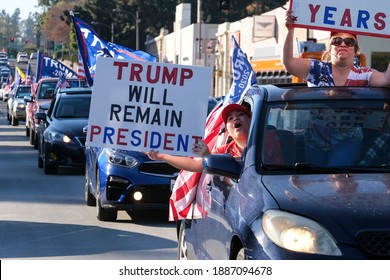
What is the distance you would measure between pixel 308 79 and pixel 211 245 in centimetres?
150

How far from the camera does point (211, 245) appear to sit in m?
8.42

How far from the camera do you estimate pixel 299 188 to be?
290 inches

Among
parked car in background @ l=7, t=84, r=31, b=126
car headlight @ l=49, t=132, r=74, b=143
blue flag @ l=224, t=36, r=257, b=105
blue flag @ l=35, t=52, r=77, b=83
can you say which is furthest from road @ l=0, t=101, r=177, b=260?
parked car in background @ l=7, t=84, r=31, b=126

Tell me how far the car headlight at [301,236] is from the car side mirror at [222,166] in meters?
0.93

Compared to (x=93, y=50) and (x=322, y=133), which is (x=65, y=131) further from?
(x=322, y=133)

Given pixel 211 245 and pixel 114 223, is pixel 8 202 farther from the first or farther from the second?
pixel 211 245

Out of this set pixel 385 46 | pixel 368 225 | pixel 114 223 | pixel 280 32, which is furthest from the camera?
pixel 280 32

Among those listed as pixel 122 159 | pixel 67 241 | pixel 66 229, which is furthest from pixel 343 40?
pixel 122 159

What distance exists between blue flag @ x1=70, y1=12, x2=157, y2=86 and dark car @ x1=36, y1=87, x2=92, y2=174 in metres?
0.55

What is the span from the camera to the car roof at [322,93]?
27.3ft

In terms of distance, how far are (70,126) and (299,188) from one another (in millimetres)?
16956

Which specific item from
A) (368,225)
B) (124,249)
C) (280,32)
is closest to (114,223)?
(124,249)

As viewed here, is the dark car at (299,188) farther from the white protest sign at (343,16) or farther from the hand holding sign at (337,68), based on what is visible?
the white protest sign at (343,16)

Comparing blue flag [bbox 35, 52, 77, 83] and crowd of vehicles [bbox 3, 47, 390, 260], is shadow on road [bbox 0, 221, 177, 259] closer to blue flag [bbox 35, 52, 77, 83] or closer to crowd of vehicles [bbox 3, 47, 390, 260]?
crowd of vehicles [bbox 3, 47, 390, 260]
